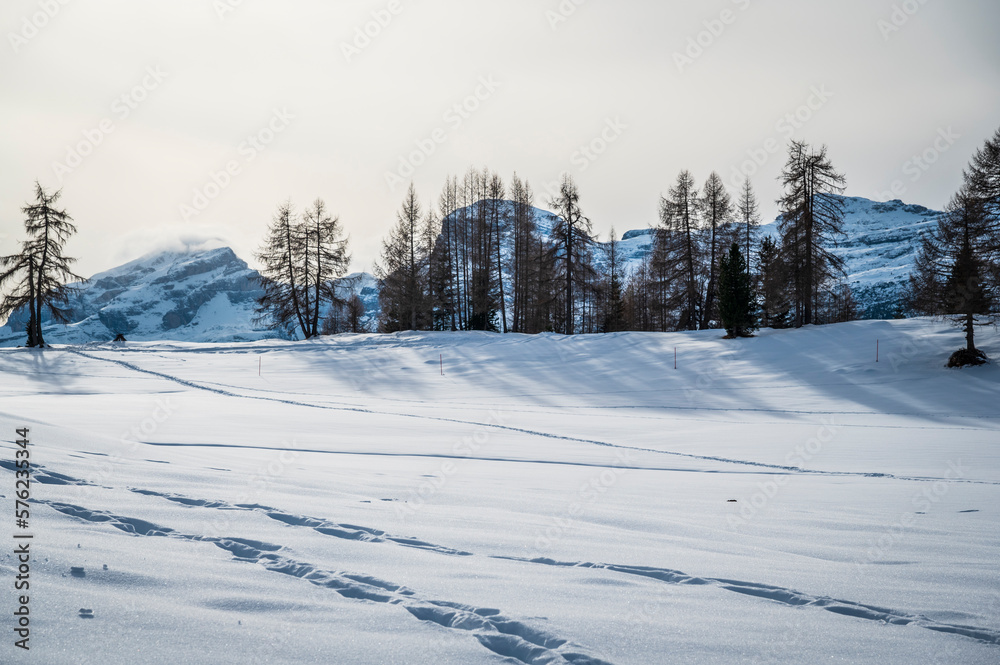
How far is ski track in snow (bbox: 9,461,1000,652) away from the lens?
246 centimetres

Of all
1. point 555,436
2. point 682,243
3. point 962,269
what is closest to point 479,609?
point 555,436

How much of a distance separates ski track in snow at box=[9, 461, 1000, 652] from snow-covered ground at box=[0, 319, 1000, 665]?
0.6 inches

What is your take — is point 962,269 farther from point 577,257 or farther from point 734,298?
point 577,257

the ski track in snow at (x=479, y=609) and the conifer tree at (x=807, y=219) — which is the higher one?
the conifer tree at (x=807, y=219)

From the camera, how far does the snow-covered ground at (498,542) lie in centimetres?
245

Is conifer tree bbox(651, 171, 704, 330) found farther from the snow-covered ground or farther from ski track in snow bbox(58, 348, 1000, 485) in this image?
the snow-covered ground

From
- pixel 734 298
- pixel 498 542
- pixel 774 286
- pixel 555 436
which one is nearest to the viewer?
pixel 498 542

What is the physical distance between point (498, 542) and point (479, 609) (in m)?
1.16

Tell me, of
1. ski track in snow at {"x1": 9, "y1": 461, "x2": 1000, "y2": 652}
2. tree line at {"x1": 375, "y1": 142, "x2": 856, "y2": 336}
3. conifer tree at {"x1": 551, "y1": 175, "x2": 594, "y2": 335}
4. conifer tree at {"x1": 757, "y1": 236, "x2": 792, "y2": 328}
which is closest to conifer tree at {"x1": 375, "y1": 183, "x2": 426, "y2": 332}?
tree line at {"x1": 375, "y1": 142, "x2": 856, "y2": 336}

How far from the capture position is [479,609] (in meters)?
2.75

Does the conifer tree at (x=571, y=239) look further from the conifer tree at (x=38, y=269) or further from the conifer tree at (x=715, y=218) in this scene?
the conifer tree at (x=38, y=269)

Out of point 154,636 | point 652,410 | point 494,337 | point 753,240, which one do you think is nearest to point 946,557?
point 154,636

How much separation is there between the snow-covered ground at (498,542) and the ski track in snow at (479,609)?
0.02 metres

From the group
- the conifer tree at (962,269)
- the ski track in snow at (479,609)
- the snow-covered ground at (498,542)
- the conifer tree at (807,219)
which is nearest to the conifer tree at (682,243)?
the conifer tree at (807,219)
